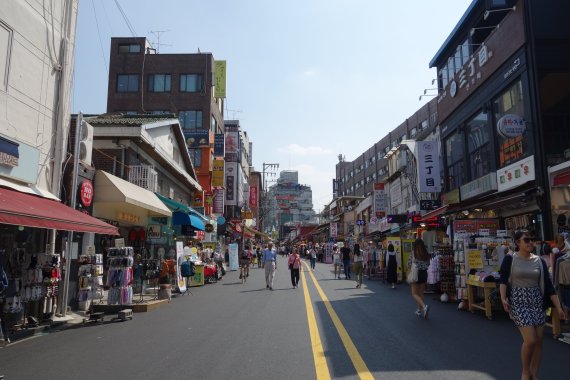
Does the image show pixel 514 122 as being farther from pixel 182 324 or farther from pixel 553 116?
pixel 182 324

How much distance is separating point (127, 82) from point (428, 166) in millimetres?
35254

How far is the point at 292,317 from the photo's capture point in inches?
405

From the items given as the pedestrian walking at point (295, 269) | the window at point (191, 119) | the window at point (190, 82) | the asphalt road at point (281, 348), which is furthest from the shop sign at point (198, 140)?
the asphalt road at point (281, 348)

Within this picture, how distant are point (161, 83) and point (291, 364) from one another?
1779 inches

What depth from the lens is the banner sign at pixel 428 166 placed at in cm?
2467

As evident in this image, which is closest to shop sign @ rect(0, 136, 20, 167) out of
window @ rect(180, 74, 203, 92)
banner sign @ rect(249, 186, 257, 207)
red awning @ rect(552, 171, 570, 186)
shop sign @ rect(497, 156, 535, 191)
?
red awning @ rect(552, 171, 570, 186)

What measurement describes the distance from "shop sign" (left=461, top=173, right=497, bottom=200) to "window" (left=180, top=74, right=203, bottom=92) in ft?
106

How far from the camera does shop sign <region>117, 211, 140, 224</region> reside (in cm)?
1590

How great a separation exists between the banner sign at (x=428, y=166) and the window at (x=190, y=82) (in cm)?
2808

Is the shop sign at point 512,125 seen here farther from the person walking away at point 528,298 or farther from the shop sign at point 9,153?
the shop sign at point 9,153

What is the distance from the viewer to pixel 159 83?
155 ft

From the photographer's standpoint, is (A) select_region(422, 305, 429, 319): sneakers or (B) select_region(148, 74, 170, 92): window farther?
(B) select_region(148, 74, 170, 92): window

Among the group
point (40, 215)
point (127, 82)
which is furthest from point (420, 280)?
point (127, 82)

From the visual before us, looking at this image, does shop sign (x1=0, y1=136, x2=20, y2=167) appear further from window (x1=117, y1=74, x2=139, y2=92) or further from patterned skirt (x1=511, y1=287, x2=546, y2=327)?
window (x1=117, y1=74, x2=139, y2=92)
